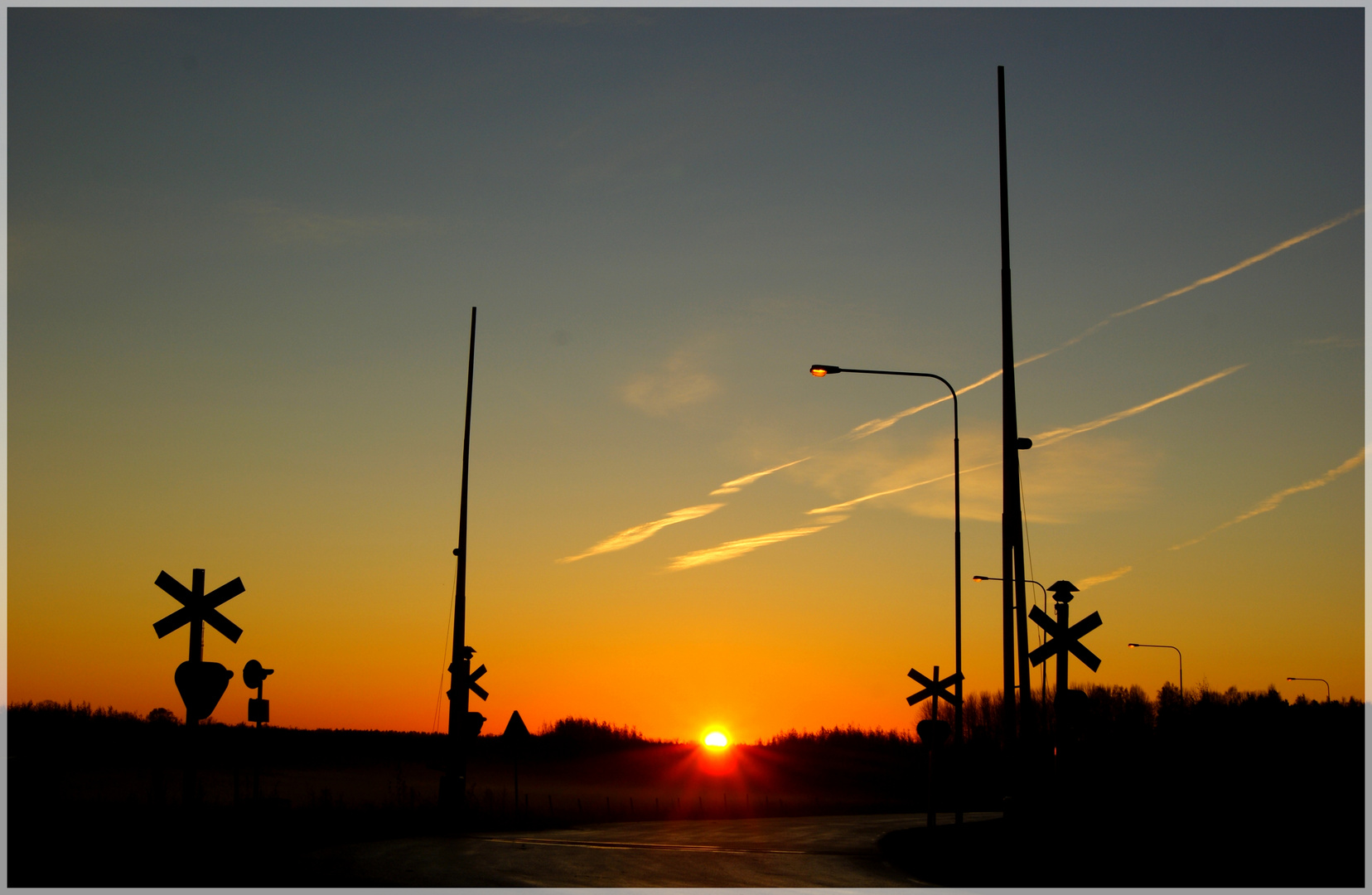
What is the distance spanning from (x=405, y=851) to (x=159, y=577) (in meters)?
8.05

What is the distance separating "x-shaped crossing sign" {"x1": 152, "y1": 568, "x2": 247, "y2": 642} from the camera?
1712 cm

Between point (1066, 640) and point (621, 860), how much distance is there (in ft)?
28.0

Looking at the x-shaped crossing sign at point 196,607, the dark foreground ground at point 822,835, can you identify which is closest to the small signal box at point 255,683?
the dark foreground ground at point 822,835

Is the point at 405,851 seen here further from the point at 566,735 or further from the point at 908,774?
the point at 566,735

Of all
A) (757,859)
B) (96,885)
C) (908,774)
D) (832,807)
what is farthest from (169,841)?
(908,774)

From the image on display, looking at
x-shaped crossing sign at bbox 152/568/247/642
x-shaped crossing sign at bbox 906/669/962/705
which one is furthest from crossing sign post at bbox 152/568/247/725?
x-shaped crossing sign at bbox 906/669/962/705

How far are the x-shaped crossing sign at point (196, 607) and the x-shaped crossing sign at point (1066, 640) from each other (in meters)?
11.4

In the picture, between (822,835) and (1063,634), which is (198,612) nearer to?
(1063,634)

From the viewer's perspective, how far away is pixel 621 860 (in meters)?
22.6

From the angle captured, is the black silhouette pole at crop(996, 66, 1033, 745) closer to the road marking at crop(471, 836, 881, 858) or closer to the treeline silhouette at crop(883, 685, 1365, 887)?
the treeline silhouette at crop(883, 685, 1365, 887)

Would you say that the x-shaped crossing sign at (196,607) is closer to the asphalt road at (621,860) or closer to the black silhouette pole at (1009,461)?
the asphalt road at (621,860)

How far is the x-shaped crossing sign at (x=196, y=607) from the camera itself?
56.2 ft

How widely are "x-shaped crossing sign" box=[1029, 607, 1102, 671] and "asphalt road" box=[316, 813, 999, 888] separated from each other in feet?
13.0

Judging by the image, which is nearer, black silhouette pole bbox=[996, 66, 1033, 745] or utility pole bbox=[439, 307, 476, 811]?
black silhouette pole bbox=[996, 66, 1033, 745]
